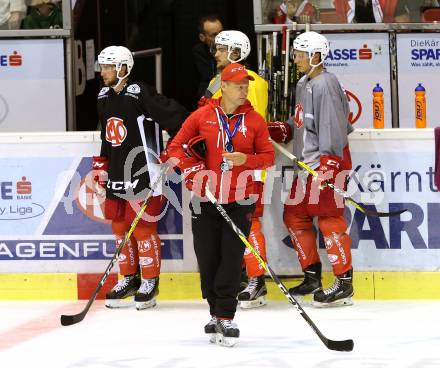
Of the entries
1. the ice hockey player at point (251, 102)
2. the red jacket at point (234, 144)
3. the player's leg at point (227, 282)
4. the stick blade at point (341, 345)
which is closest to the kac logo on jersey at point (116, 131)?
the ice hockey player at point (251, 102)

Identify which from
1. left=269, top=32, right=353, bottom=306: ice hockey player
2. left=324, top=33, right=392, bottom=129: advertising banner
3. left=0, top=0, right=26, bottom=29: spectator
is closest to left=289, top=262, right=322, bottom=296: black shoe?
left=269, top=32, right=353, bottom=306: ice hockey player

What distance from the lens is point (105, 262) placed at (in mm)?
8180

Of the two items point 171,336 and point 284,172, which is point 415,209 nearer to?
point 284,172

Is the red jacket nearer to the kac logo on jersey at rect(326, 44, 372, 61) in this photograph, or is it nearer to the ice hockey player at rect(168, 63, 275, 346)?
the ice hockey player at rect(168, 63, 275, 346)

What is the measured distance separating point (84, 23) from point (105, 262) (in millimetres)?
3235

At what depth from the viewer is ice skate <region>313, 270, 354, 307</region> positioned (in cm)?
776

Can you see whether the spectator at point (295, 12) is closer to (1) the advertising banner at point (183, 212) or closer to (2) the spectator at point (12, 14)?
(1) the advertising banner at point (183, 212)

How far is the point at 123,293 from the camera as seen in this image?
7.94 m

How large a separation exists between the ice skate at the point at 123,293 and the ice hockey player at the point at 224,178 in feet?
3.92

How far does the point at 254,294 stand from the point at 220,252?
1040 mm

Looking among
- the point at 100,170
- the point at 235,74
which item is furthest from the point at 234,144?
the point at 100,170

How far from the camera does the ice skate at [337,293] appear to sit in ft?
25.5

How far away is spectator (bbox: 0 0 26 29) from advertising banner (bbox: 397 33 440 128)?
9.44 feet

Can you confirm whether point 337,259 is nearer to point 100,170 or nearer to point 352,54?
point 100,170
